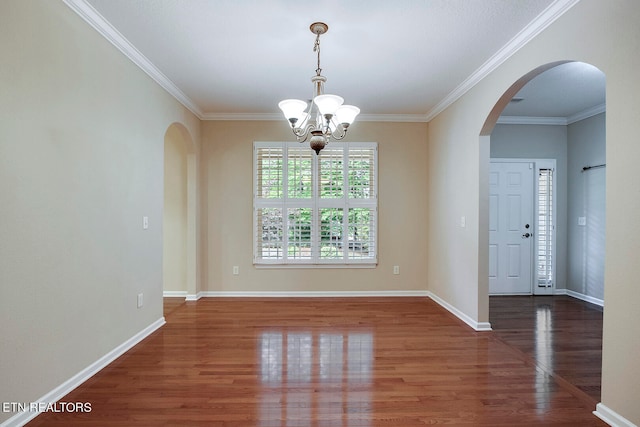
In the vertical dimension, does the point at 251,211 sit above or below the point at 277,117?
below

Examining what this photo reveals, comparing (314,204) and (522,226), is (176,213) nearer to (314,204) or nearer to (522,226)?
(314,204)

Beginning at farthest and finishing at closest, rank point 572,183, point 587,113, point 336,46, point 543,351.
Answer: point 572,183 < point 587,113 < point 543,351 < point 336,46

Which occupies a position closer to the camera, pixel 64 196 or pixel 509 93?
pixel 64 196

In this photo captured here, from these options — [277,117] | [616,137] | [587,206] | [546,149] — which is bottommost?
[587,206]

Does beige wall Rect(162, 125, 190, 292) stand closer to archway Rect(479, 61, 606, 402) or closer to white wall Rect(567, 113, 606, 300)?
archway Rect(479, 61, 606, 402)

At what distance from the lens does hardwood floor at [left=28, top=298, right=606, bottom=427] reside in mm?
1975

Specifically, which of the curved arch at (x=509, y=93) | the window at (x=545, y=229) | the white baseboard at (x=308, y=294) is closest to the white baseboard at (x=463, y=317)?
the white baseboard at (x=308, y=294)

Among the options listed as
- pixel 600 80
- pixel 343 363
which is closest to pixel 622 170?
pixel 343 363

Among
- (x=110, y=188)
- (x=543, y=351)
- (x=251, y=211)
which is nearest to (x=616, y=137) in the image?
(x=543, y=351)

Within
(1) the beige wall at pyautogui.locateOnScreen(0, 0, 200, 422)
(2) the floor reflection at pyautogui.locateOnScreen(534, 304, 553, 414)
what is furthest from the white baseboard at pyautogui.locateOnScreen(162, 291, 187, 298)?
(2) the floor reflection at pyautogui.locateOnScreen(534, 304, 553, 414)

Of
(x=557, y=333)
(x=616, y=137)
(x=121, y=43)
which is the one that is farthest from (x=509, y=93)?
(x=121, y=43)

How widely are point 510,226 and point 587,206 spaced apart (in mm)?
1042

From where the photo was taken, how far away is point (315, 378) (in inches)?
95.4

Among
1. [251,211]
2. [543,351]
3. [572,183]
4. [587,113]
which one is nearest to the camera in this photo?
[543,351]
